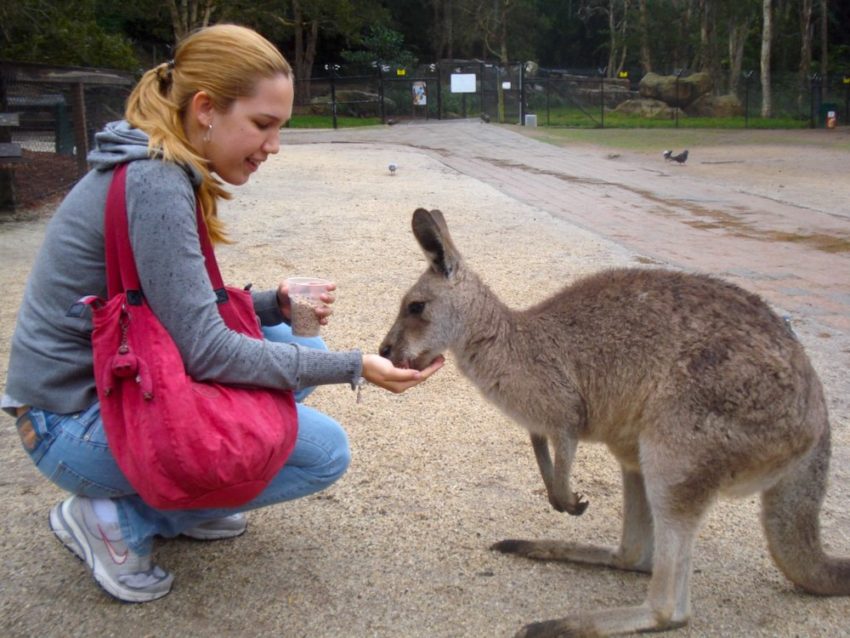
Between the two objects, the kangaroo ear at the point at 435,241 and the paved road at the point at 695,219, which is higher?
the kangaroo ear at the point at 435,241

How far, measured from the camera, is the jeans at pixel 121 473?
2240 millimetres

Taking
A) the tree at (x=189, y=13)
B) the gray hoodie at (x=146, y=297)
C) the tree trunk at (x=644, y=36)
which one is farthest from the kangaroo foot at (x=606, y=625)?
the tree trunk at (x=644, y=36)

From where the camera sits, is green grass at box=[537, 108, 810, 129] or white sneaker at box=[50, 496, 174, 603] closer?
white sneaker at box=[50, 496, 174, 603]

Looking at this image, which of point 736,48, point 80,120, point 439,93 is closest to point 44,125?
point 80,120

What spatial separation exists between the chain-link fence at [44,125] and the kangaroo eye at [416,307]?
21.5ft

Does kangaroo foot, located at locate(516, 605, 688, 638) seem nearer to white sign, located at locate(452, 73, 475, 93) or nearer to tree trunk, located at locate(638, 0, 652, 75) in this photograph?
white sign, located at locate(452, 73, 475, 93)

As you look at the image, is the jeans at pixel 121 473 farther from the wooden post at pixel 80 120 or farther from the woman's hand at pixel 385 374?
the wooden post at pixel 80 120

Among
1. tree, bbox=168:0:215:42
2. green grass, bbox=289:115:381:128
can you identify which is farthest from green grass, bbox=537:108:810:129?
tree, bbox=168:0:215:42

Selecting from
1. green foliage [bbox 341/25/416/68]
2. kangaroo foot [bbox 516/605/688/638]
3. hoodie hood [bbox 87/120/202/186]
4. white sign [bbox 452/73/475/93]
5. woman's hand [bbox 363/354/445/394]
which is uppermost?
green foliage [bbox 341/25/416/68]

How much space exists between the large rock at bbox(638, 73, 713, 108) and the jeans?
99.5 feet

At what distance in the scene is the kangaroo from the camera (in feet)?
7.37

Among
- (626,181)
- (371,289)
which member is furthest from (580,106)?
(371,289)

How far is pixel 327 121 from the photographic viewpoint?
28.1 metres

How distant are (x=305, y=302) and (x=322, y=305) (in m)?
0.05
